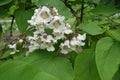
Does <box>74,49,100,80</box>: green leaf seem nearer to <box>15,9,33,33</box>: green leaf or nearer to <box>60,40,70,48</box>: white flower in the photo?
<box>60,40,70,48</box>: white flower

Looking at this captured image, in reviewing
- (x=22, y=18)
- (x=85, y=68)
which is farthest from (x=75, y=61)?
(x=22, y=18)

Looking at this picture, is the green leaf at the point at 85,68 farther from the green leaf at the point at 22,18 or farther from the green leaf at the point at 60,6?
the green leaf at the point at 22,18

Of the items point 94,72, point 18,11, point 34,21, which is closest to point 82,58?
point 94,72

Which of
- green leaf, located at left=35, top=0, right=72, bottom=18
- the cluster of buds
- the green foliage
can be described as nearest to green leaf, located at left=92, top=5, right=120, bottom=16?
the green foliage

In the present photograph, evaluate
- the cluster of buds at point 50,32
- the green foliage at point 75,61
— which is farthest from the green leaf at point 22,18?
the cluster of buds at point 50,32

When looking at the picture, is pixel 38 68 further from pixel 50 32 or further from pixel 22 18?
pixel 22 18

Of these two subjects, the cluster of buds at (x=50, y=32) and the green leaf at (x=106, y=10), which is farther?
the green leaf at (x=106, y=10)
